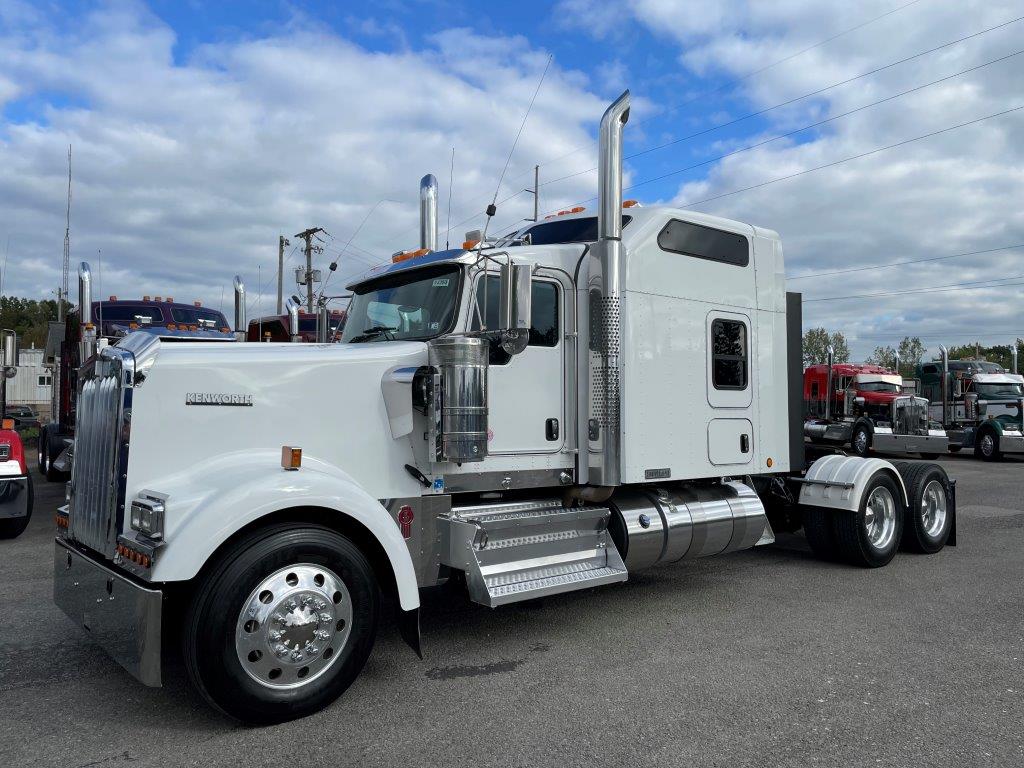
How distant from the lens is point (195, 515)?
3.80 metres

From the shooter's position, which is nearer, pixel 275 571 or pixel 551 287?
pixel 275 571

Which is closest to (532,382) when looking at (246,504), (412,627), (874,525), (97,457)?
(412,627)

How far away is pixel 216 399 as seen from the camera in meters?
4.33

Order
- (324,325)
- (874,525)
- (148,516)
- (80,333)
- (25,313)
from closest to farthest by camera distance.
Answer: (148,516)
(324,325)
(874,525)
(80,333)
(25,313)

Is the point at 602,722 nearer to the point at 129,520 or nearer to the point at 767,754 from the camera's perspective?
the point at 767,754

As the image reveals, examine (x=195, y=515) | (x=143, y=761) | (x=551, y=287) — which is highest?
(x=551, y=287)

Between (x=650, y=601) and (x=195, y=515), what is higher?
(x=195, y=515)

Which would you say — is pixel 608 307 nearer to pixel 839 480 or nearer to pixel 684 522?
pixel 684 522

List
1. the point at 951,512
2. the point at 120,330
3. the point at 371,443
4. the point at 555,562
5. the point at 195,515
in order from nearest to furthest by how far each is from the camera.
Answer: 1. the point at 195,515
2. the point at 371,443
3. the point at 555,562
4. the point at 951,512
5. the point at 120,330

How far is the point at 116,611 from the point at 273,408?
4.26ft

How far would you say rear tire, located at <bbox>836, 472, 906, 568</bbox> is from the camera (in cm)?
732

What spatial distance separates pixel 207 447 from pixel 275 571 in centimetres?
85

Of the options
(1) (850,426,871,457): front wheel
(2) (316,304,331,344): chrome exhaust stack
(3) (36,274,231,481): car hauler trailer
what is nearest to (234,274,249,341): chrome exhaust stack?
(3) (36,274,231,481): car hauler trailer

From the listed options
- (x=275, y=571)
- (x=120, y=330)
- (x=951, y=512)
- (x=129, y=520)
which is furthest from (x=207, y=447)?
(x=120, y=330)
